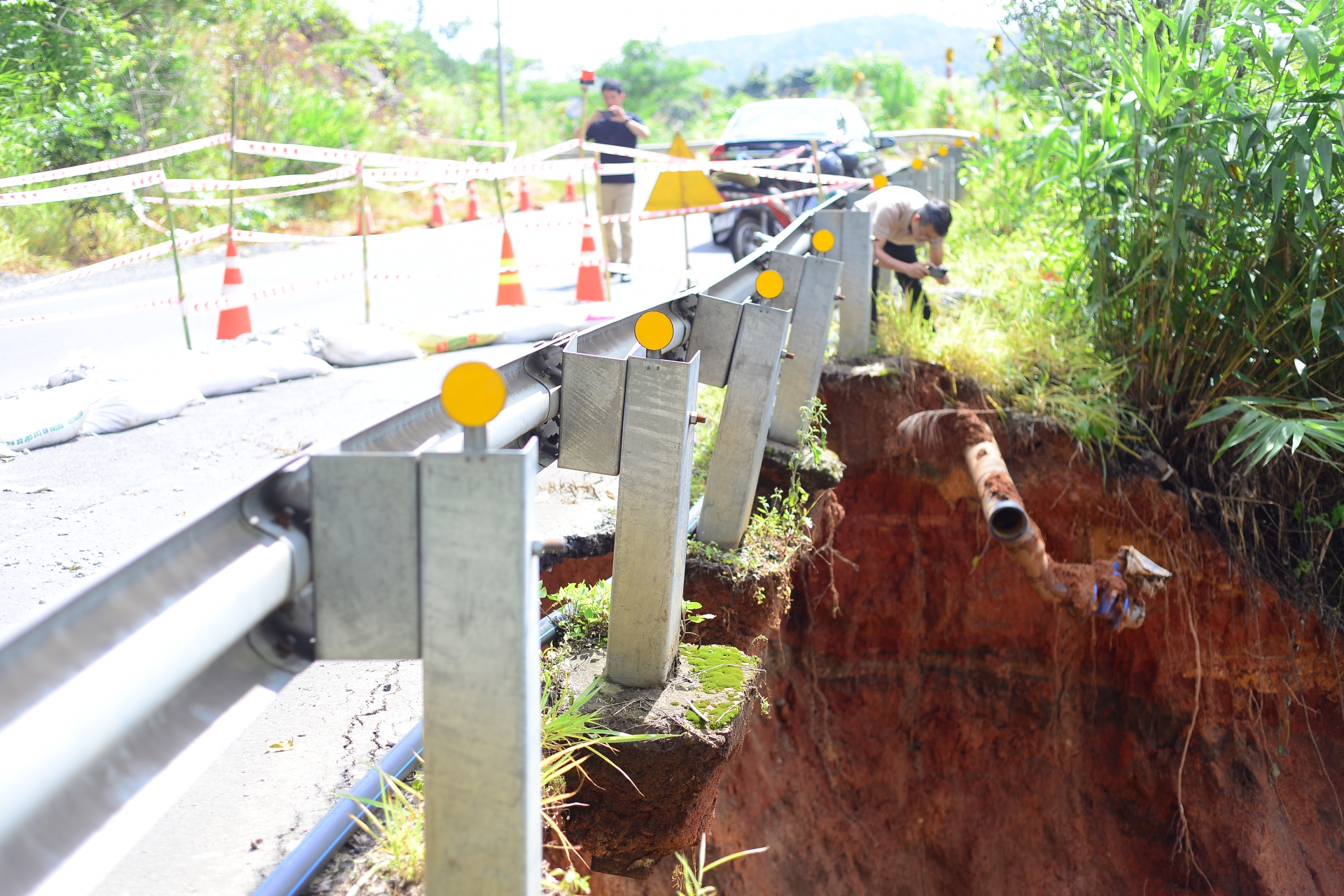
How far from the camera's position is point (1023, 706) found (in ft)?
21.7

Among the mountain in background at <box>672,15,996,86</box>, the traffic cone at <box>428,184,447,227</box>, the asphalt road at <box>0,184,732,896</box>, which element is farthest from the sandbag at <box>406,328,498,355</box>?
the mountain in background at <box>672,15,996,86</box>

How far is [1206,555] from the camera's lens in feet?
18.0

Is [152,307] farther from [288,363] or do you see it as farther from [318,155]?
[288,363]

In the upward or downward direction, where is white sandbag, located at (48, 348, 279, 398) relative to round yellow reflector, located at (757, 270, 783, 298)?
downward

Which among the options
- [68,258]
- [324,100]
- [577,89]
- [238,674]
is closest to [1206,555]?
[238,674]

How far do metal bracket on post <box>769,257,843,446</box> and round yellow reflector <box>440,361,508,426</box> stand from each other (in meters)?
3.17

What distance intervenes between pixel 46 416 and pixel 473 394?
17.4 feet

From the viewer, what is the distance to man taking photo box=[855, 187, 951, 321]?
6.77 meters

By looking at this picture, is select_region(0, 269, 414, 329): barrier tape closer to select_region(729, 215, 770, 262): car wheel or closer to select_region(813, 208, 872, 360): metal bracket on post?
select_region(729, 215, 770, 262): car wheel

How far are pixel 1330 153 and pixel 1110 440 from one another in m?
1.76

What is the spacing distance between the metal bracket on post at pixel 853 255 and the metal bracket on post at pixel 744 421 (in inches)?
87.8

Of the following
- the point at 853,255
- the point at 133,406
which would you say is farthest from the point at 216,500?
the point at 133,406

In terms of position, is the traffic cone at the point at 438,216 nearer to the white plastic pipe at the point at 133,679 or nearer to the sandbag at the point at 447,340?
the sandbag at the point at 447,340

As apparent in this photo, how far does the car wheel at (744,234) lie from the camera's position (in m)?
12.2
